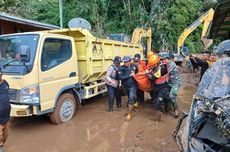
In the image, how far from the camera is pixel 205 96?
2900mm

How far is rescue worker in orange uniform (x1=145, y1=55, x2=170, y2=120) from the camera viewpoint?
654 centimetres

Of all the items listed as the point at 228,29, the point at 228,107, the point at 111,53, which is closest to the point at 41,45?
the point at 111,53

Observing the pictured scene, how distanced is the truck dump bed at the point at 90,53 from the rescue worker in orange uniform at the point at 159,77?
158 cm

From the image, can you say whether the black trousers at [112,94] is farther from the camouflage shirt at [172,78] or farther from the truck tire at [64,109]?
the camouflage shirt at [172,78]

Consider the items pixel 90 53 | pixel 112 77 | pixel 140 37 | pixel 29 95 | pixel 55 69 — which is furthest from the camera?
pixel 140 37

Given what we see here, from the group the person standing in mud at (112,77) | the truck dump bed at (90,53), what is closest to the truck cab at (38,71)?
the truck dump bed at (90,53)

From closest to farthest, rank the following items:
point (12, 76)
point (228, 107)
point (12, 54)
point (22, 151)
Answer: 1. point (228, 107)
2. point (22, 151)
3. point (12, 76)
4. point (12, 54)

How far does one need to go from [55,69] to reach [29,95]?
94 cm

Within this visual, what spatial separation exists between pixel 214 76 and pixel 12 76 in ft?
13.4

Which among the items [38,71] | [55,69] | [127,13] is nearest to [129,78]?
[55,69]

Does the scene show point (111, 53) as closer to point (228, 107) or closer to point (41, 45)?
point (41, 45)

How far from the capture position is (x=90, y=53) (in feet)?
22.7

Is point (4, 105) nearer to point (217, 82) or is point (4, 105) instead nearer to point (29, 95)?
point (29, 95)

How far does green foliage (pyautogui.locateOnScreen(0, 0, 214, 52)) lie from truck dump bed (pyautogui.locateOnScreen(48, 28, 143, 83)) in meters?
10.4
